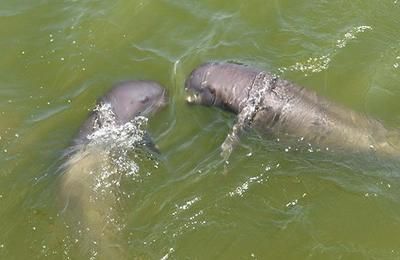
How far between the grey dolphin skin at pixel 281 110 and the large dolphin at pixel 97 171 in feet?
2.56

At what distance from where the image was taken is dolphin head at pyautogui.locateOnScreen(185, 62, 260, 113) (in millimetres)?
8148

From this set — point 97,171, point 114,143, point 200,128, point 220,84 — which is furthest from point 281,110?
point 97,171

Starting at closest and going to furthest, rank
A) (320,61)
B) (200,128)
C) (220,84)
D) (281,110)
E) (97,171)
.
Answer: (97,171) → (281,110) → (200,128) → (220,84) → (320,61)

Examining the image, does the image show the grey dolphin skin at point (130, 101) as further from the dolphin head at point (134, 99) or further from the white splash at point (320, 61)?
the white splash at point (320, 61)

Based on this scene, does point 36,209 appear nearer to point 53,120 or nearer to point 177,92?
point 53,120

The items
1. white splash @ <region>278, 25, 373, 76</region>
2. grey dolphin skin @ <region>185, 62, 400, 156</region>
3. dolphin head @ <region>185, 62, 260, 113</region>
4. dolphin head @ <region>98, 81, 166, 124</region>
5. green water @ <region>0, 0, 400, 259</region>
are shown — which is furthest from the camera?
white splash @ <region>278, 25, 373, 76</region>

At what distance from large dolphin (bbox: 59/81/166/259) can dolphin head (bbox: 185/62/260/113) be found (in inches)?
21.3

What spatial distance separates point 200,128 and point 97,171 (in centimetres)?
169

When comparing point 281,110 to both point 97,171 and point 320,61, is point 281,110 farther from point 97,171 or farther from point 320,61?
point 97,171

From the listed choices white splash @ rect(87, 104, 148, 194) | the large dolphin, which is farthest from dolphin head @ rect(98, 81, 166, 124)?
white splash @ rect(87, 104, 148, 194)

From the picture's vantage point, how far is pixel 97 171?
24.0 feet

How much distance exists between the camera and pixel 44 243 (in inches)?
258

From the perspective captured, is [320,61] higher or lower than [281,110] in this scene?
higher

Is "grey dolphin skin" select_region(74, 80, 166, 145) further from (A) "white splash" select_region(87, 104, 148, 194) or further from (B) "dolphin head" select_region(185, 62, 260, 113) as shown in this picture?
(B) "dolphin head" select_region(185, 62, 260, 113)
